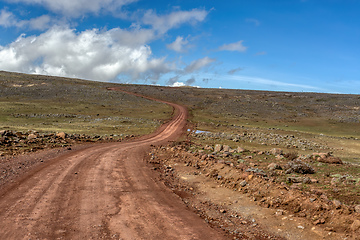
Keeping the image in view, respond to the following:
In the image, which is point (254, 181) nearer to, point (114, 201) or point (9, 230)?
point (114, 201)

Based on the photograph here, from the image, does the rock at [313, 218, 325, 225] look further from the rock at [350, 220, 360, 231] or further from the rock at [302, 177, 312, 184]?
the rock at [302, 177, 312, 184]

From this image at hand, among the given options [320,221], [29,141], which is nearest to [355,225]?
[320,221]

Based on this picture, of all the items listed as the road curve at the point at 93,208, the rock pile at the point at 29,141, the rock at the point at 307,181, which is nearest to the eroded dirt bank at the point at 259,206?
the rock at the point at 307,181

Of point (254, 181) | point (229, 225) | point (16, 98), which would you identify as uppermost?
point (16, 98)

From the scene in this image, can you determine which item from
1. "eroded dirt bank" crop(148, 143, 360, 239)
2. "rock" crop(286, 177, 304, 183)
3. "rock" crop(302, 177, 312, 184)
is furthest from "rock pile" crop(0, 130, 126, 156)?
"rock" crop(302, 177, 312, 184)

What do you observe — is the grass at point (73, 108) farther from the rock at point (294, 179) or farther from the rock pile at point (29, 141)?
the rock at point (294, 179)

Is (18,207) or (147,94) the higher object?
(147,94)

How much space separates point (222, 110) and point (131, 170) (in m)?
64.5

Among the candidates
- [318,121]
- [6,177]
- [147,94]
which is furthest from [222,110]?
[6,177]

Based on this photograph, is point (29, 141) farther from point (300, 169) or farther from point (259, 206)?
point (300, 169)

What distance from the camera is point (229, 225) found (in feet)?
29.2

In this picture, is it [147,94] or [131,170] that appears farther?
[147,94]

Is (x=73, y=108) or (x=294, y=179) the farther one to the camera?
(x=73, y=108)

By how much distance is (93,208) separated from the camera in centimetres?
938
